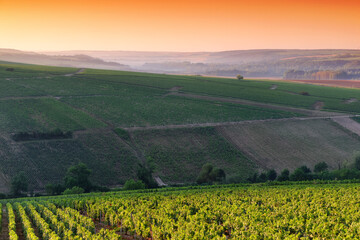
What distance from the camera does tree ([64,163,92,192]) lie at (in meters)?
63.4

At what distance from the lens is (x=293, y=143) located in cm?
8794

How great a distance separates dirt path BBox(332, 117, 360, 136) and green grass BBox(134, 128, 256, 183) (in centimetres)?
3442

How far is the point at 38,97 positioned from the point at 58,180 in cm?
4426

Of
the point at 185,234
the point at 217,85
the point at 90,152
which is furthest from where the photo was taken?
the point at 217,85

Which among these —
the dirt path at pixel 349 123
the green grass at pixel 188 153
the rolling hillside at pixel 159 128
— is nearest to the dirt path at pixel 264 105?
the rolling hillside at pixel 159 128

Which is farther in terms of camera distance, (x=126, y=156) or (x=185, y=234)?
(x=126, y=156)

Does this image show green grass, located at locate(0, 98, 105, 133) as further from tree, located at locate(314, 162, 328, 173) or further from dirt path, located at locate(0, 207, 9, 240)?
tree, located at locate(314, 162, 328, 173)

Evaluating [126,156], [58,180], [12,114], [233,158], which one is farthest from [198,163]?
[12,114]

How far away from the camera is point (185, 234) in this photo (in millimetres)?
26781

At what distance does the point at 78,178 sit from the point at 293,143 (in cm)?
4900

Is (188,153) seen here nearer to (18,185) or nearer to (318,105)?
(18,185)

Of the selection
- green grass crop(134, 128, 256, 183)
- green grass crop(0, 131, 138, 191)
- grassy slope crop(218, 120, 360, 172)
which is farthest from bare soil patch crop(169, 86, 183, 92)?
green grass crop(0, 131, 138, 191)

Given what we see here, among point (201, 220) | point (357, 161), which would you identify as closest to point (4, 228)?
point (201, 220)

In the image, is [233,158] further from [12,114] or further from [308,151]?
[12,114]
